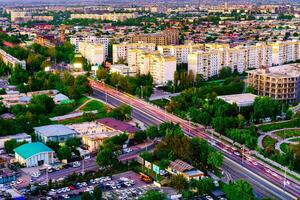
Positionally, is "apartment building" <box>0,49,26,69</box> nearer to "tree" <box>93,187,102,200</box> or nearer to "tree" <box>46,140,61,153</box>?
"tree" <box>46,140,61,153</box>

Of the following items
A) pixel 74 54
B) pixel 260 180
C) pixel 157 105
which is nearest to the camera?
pixel 260 180

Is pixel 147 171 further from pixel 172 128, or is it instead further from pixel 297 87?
pixel 297 87

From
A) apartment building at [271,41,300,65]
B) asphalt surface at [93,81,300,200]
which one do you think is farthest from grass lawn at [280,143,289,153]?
apartment building at [271,41,300,65]

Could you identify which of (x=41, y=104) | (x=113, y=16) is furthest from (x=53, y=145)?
(x=113, y=16)

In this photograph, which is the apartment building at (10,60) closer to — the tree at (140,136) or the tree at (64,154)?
the tree at (140,136)

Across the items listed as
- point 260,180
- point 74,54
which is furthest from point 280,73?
point 74,54

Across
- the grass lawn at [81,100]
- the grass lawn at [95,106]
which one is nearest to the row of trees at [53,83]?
the grass lawn at [81,100]
